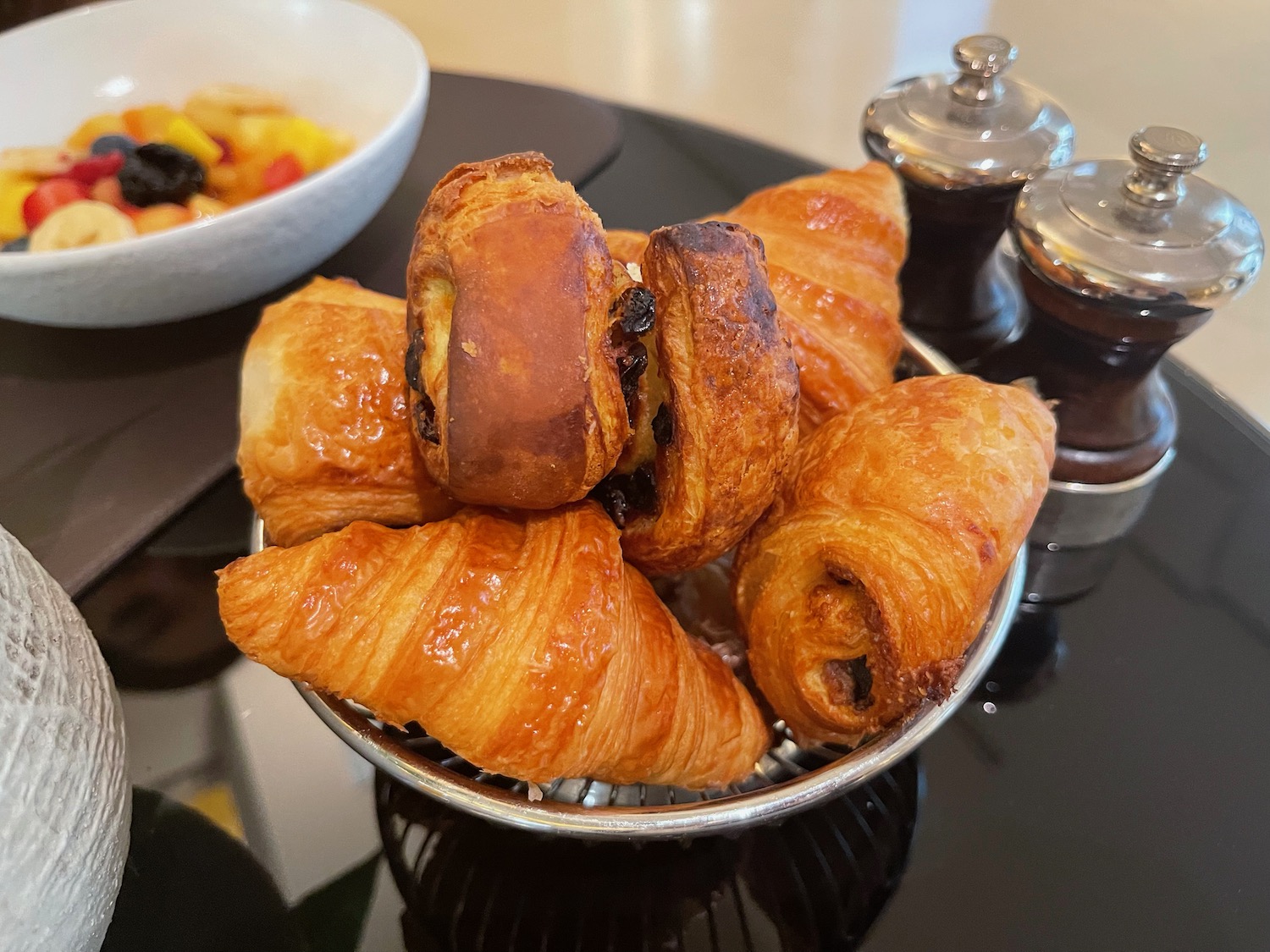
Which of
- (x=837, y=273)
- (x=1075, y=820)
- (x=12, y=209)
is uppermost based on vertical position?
(x=837, y=273)

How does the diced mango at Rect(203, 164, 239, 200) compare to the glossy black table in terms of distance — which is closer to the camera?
the glossy black table

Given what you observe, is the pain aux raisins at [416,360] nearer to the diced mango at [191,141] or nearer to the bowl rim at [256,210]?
the bowl rim at [256,210]

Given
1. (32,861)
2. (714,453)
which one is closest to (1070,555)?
(714,453)

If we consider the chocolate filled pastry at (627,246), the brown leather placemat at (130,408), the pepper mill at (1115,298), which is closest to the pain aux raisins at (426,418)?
the chocolate filled pastry at (627,246)

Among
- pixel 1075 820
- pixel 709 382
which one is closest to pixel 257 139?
pixel 709 382

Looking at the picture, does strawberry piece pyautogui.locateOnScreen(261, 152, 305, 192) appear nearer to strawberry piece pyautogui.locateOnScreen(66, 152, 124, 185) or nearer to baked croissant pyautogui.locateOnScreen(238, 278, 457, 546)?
strawberry piece pyautogui.locateOnScreen(66, 152, 124, 185)

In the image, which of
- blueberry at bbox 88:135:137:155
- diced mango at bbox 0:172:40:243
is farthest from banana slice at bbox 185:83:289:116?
diced mango at bbox 0:172:40:243

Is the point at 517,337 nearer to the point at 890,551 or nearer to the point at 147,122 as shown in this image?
the point at 890,551

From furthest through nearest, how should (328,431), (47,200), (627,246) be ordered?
1. (47,200)
2. (627,246)
3. (328,431)
